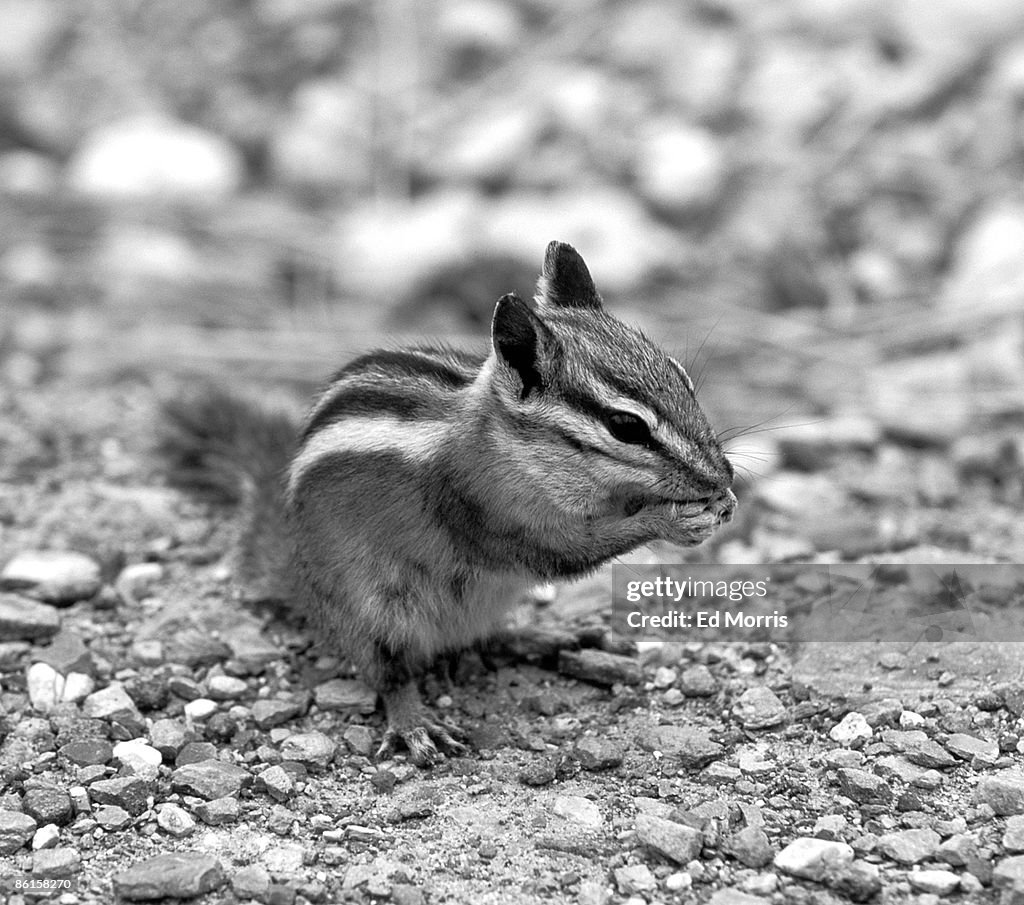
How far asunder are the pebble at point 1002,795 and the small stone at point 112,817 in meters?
2.04

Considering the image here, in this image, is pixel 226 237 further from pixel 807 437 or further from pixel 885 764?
pixel 885 764

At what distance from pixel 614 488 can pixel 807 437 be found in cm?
230

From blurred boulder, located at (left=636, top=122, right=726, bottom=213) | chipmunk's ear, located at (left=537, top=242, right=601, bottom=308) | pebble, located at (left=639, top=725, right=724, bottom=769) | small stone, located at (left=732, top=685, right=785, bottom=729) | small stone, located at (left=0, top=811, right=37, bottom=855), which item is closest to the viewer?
small stone, located at (left=0, top=811, right=37, bottom=855)

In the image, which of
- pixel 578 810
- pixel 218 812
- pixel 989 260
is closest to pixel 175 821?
pixel 218 812

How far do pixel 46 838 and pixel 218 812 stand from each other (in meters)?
0.40

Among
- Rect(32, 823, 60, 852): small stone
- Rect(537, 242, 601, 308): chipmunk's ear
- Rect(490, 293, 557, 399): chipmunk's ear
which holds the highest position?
Rect(537, 242, 601, 308): chipmunk's ear

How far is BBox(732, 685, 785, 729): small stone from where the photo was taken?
3.67m

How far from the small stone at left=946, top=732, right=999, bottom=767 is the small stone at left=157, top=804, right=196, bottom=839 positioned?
1.90m

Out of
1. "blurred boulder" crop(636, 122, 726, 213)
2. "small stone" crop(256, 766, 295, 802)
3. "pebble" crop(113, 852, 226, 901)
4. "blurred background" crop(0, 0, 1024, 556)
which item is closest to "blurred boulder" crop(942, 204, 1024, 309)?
"blurred background" crop(0, 0, 1024, 556)

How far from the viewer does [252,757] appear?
3.59m

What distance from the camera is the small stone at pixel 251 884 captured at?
3.00 m

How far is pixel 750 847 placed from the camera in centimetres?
307

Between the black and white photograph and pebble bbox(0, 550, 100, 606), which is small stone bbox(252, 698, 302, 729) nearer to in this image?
the black and white photograph

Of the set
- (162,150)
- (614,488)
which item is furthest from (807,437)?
(162,150)
